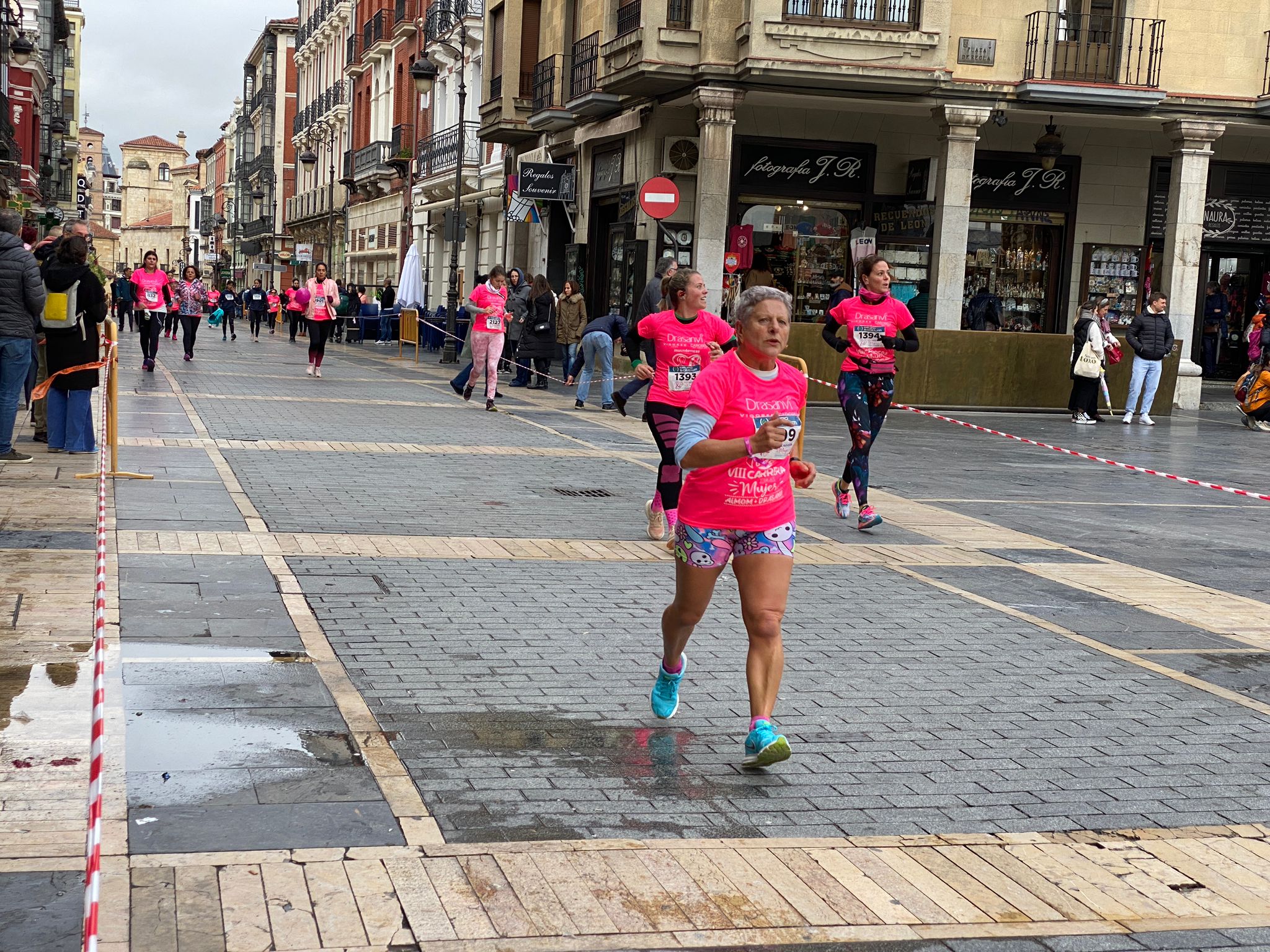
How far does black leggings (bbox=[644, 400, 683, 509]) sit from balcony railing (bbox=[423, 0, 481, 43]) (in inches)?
1272

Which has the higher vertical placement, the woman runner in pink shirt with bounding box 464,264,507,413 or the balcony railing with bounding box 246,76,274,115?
the balcony railing with bounding box 246,76,274,115

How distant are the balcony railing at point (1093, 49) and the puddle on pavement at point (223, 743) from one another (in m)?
21.3

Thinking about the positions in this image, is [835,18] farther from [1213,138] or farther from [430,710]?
[430,710]

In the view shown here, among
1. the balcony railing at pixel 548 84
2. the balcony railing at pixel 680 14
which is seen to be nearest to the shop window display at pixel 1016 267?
the balcony railing at pixel 680 14

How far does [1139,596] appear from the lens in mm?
8469

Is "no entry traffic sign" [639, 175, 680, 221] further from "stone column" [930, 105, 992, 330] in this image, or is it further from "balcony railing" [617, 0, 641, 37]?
"stone column" [930, 105, 992, 330]

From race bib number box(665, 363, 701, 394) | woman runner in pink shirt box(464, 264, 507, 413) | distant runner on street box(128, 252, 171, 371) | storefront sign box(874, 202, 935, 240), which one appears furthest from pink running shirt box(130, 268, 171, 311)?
Answer: race bib number box(665, 363, 701, 394)

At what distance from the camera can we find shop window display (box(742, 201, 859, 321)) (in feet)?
84.7

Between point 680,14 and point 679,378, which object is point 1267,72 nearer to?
point 680,14

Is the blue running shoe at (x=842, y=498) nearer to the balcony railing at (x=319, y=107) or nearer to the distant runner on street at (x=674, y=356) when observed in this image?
the distant runner on street at (x=674, y=356)

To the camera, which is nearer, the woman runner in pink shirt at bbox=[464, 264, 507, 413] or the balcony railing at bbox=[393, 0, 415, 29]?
the woman runner in pink shirt at bbox=[464, 264, 507, 413]

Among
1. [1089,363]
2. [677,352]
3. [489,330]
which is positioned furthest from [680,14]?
[677,352]

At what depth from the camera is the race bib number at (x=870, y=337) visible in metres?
10.4

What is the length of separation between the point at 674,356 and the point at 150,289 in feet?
53.5
